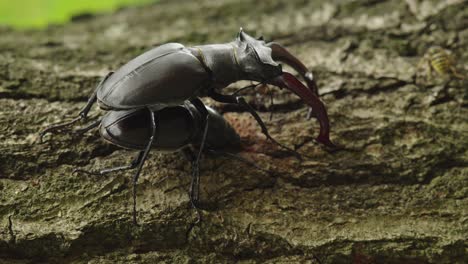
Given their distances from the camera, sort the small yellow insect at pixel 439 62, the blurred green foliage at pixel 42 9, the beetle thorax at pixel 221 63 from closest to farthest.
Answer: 1. the beetle thorax at pixel 221 63
2. the small yellow insect at pixel 439 62
3. the blurred green foliage at pixel 42 9

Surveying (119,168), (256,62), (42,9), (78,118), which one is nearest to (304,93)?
(256,62)

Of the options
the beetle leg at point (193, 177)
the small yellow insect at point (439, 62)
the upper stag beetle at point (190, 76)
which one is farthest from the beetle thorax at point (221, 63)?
the small yellow insect at point (439, 62)

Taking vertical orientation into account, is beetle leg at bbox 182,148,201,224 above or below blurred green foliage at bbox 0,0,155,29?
below

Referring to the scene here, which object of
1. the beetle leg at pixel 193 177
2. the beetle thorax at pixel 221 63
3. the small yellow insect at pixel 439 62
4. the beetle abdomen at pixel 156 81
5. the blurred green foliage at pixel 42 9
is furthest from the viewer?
the blurred green foliage at pixel 42 9

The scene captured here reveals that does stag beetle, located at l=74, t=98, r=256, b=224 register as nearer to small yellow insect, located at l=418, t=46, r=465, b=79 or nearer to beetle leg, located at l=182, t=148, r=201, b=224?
beetle leg, located at l=182, t=148, r=201, b=224

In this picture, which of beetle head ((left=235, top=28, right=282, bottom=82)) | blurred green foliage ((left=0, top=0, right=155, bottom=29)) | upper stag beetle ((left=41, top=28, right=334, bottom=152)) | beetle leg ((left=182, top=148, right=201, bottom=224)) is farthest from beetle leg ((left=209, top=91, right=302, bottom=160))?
blurred green foliage ((left=0, top=0, right=155, bottom=29))

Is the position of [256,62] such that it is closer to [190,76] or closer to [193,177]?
[190,76]

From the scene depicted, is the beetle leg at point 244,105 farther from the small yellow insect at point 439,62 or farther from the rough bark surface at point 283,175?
the small yellow insect at point 439,62
